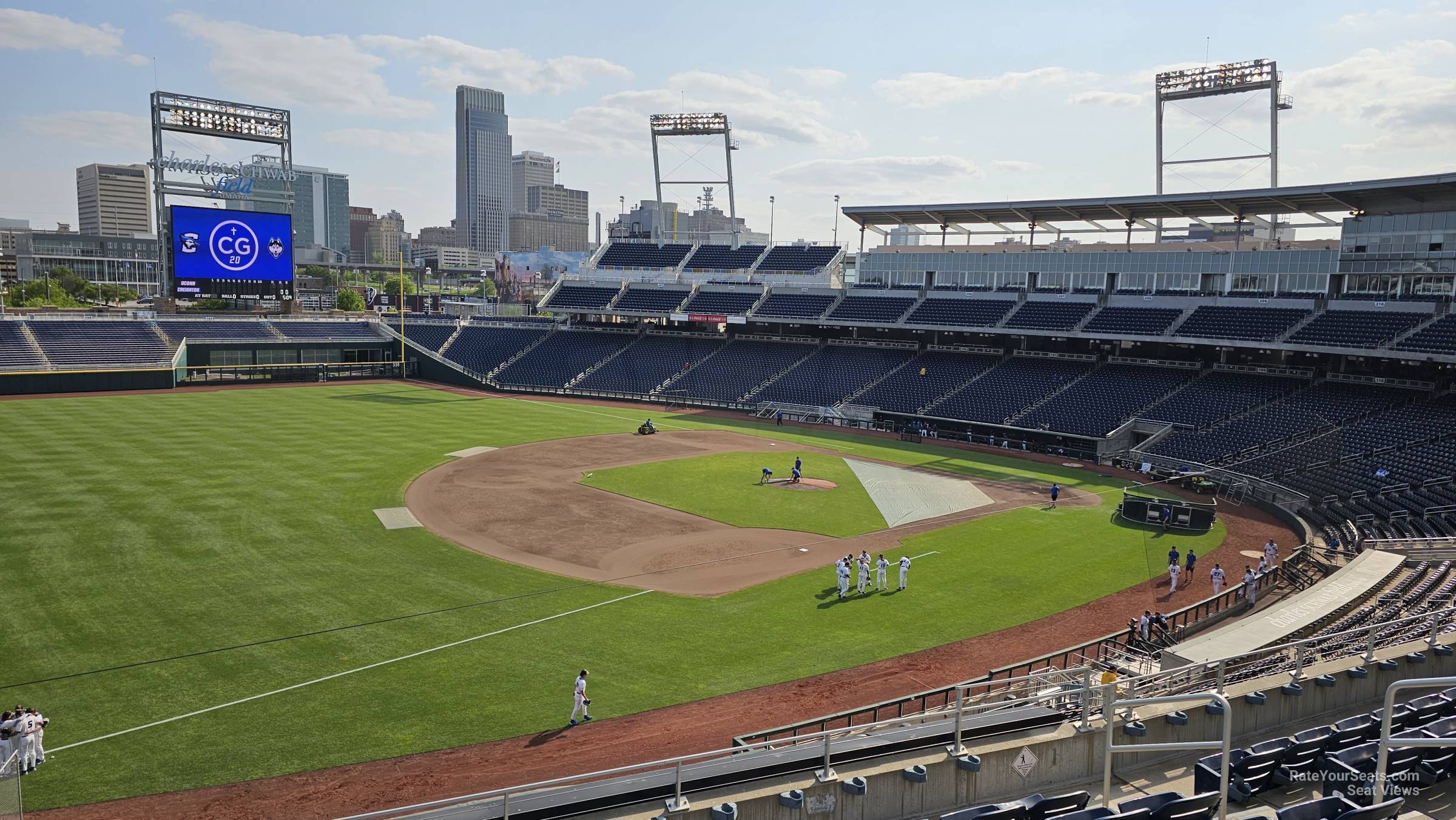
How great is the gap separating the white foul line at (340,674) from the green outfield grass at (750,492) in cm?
1034

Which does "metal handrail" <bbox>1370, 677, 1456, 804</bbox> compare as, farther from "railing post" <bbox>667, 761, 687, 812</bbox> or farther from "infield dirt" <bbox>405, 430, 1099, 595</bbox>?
"infield dirt" <bbox>405, 430, 1099, 595</bbox>

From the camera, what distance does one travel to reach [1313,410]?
4669 cm

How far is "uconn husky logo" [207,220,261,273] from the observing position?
246ft

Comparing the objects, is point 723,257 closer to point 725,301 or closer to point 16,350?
point 725,301

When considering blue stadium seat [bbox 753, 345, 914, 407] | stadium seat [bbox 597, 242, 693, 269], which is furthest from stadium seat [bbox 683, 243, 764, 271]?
blue stadium seat [bbox 753, 345, 914, 407]

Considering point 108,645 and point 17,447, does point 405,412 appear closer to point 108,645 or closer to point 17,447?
point 17,447

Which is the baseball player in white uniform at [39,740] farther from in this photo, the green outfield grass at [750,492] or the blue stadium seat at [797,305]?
the blue stadium seat at [797,305]

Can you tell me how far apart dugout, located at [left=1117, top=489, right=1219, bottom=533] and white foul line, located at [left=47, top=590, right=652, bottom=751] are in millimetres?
21958

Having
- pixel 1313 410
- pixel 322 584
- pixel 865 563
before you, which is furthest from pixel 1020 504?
pixel 322 584

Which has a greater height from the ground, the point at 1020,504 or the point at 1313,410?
the point at 1313,410

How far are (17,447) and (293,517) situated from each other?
71.1 ft

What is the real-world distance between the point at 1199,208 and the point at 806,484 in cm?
3796

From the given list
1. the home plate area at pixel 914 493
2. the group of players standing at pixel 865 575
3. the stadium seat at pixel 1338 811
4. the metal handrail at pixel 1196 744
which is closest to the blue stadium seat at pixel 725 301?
the home plate area at pixel 914 493

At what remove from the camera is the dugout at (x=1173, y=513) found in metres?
34.6
